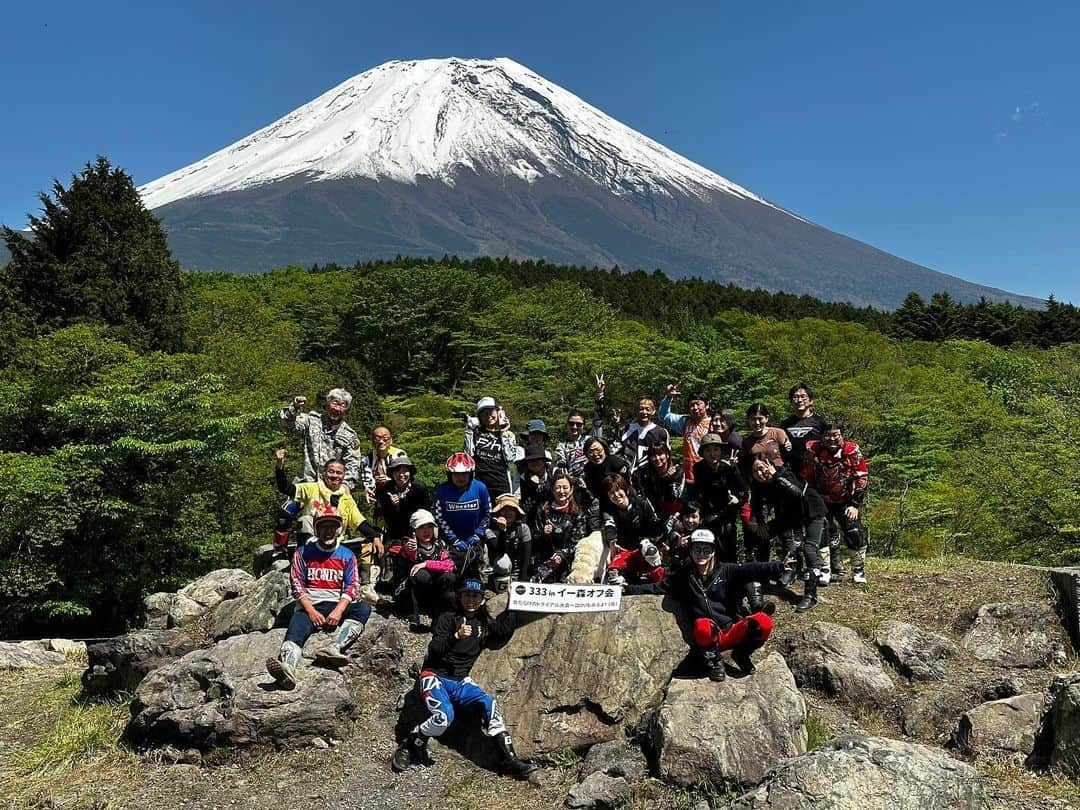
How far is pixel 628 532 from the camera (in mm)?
6992

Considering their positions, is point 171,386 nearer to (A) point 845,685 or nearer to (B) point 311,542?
(B) point 311,542

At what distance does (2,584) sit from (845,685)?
18.4 metres

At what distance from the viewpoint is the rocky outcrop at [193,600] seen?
29.3ft

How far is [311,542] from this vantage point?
6648 mm

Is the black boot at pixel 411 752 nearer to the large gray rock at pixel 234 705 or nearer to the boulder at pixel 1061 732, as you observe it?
the large gray rock at pixel 234 705

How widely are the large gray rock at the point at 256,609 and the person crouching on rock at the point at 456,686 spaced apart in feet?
7.61

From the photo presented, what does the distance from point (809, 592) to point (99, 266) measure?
25.9 m

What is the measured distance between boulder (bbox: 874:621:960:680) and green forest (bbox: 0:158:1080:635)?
710 cm

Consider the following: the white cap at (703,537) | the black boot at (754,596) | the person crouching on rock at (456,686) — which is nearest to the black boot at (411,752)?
the person crouching on rock at (456,686)

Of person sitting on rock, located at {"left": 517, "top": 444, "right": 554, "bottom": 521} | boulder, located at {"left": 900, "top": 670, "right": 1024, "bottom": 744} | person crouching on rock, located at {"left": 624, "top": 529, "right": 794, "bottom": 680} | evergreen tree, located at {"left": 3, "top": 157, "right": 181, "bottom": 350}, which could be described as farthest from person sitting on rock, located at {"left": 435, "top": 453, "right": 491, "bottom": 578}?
evergreen tree, located at {"left": 3, "top": 157, "right": 181, "bottom": 350}

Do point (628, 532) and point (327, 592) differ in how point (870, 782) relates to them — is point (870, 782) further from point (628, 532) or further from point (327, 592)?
point (327, 592)

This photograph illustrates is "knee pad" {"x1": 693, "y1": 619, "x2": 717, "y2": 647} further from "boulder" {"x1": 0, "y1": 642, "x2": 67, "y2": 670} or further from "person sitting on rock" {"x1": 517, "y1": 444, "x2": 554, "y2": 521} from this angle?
"boulder" {"x1": 0, "y1": 642, "x2": 67, "y2": 670}

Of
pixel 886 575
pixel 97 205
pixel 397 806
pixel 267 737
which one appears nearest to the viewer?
pixel 397 806

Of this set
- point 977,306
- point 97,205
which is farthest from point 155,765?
point 977,306
